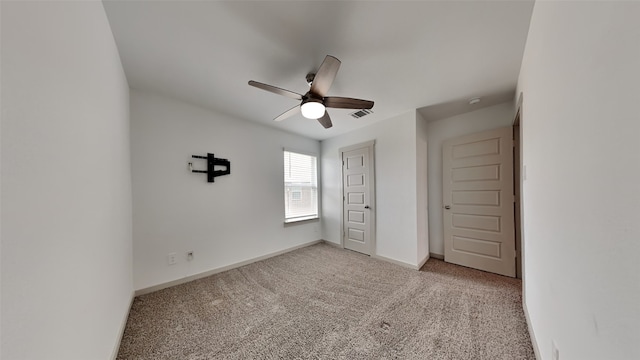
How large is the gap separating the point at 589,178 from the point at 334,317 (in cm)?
193

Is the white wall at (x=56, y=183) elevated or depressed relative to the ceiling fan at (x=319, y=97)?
depressed

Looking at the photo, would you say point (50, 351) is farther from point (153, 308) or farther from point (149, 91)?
point (149, 91)

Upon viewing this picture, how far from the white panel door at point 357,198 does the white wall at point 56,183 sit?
3.15 meters

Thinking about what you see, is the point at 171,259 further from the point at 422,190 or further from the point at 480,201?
the point at 480,201

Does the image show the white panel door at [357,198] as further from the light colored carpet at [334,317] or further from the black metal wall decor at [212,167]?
the black metal wall decor at [212,167]

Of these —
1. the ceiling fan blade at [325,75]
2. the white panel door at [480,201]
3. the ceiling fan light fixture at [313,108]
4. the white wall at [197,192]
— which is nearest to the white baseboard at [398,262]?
the white panel door at [480,201]

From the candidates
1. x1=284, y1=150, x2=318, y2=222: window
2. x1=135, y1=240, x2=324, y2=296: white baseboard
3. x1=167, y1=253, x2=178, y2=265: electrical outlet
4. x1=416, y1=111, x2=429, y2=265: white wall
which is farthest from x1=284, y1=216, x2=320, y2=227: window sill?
x1=416, y1=111, x2=429, y2=265: white wall

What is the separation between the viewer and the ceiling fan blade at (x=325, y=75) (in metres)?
1.52

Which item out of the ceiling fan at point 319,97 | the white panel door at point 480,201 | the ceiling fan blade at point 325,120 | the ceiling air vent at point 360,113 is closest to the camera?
the ceiling fan at point 319,97

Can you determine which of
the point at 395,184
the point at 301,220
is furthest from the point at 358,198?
the point at 301,220

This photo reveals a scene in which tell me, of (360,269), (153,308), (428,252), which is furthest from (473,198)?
(153,308)

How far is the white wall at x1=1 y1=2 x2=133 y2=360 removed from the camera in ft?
1.90

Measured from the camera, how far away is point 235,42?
1.62 meters

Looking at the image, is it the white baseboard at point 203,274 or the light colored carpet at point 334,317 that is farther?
the white baseboard at point 203,274
